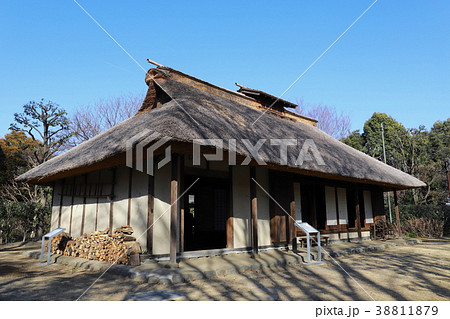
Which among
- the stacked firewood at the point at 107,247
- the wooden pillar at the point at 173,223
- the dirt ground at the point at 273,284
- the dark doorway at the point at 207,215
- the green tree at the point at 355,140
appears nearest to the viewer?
the dirt ground at the point at 273,284

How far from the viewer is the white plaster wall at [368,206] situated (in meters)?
12.2

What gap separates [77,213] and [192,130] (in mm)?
5214

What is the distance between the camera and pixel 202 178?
7750mm

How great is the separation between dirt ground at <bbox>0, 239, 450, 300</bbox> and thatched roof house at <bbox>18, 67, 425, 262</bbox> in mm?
1170

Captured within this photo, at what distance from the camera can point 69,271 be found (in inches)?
235

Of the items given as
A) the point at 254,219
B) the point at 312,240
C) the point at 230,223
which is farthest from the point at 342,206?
the point at 230,223

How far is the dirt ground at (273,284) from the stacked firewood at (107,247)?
0.49 m

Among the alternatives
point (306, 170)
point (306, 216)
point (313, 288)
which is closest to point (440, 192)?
point (306, 216)

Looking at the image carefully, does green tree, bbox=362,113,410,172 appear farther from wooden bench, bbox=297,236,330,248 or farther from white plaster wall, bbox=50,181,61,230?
white plaster wall, bbox=50,181,61,230

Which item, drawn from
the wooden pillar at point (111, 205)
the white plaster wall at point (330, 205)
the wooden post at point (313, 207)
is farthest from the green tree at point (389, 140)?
the wooden pillar at point (111, 205)

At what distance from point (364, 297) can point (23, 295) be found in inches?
180

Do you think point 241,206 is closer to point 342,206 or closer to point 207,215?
point 207,215

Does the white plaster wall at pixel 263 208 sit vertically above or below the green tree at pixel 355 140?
below

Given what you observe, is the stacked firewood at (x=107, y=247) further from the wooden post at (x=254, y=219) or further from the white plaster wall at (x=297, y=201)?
the white plaster wall at (x=297, y=201)
